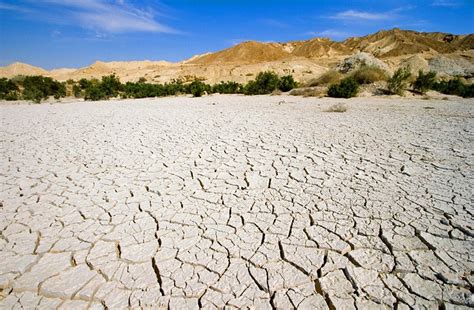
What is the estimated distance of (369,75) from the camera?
38.5ft

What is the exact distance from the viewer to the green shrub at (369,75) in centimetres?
1170

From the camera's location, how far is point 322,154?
11.2ft

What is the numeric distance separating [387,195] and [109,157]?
3638mm

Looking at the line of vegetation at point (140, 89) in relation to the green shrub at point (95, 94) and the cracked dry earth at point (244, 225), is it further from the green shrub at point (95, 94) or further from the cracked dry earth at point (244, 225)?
the cracked dry earth at point (244, 225)

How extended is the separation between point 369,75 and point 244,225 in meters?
12.4

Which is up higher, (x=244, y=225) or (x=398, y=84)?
(x=398, y=84)

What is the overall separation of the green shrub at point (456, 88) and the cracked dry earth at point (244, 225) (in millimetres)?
8832

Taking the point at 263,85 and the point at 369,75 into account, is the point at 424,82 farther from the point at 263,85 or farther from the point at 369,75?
the point at 263,85

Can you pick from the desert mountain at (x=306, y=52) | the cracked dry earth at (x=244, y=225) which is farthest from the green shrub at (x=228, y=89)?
the desert mountain at (x=306, y=52)

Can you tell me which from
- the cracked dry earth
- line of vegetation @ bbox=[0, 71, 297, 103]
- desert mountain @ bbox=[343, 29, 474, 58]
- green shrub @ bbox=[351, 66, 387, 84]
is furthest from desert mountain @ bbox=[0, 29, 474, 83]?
the cracked dry earth

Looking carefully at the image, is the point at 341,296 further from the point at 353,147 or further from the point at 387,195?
the point at 353,147

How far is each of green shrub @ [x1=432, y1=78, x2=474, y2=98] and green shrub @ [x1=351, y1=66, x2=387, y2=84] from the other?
2.42m

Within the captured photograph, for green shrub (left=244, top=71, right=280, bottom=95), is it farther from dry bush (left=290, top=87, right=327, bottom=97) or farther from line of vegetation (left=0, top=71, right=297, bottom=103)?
dry bush (left=290, top=87, right=327, bottom=97)

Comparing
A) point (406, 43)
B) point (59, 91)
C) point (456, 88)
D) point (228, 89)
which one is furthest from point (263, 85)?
point (406, 43)
